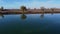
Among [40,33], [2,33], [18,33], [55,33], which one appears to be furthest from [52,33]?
[2,33]

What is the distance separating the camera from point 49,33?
6.65 meters

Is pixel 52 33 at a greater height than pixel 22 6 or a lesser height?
lesser

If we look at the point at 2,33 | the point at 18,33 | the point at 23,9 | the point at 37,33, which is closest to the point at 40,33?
the point at 37,33

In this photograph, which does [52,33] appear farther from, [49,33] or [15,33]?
[15,33]

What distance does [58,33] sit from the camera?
6.62m

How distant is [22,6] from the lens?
22734 mm

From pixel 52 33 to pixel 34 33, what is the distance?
3.25ft

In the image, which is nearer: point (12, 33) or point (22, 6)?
point (12, 33)

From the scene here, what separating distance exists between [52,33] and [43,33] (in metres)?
0.49

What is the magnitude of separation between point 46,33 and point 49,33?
166mm

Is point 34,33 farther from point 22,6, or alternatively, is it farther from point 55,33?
point 22,6

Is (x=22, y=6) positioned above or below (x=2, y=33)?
above

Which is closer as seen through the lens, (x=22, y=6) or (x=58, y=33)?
(x=58, y=33)

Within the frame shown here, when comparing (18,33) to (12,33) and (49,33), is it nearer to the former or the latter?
(12,33)
